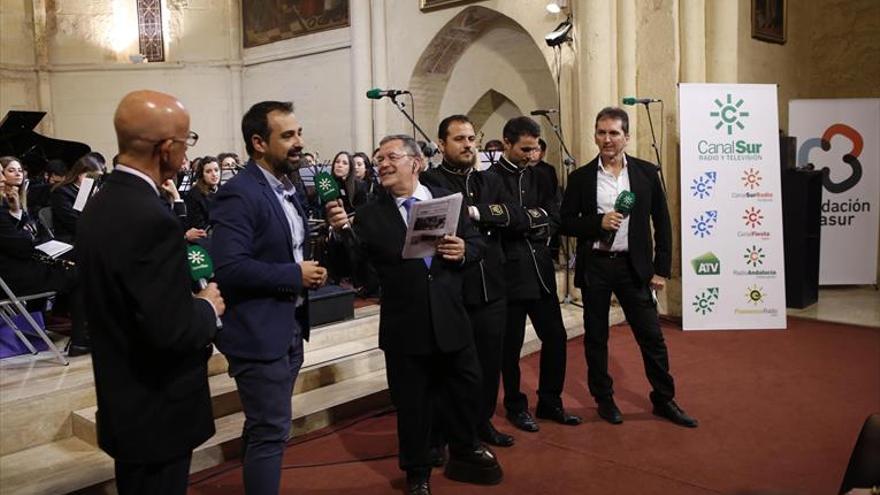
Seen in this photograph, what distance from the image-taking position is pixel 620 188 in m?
4.34

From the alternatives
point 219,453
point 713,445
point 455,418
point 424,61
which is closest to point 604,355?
point 713,445

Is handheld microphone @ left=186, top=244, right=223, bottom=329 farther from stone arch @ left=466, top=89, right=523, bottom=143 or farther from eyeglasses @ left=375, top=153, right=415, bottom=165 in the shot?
stone arch @ left=466, top=89, right=523, bottom=143

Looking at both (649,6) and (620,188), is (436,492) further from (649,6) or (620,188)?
(649,6)

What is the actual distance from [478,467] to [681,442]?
4.10ft

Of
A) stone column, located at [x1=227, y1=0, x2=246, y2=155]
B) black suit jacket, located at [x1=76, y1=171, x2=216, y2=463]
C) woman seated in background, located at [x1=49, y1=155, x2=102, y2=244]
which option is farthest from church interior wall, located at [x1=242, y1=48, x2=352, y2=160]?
black suit jacket, located at [x1=76, y1=171, x2=216, y2=463]

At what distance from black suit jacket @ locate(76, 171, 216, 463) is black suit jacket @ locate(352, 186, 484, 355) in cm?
124

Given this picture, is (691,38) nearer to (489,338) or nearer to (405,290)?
(489,338)

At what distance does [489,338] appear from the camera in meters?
3.80

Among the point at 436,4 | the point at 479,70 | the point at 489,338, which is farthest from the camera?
the point at 479,70

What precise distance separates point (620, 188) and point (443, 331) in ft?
5.47

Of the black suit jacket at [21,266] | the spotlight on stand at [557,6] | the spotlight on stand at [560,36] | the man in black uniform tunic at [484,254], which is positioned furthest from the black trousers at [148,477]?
the spotlight on stand at [557,6]

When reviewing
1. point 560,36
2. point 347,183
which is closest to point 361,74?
point 560,36

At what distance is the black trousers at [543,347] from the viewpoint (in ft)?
14.0

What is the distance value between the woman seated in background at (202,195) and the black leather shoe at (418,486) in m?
3.51
